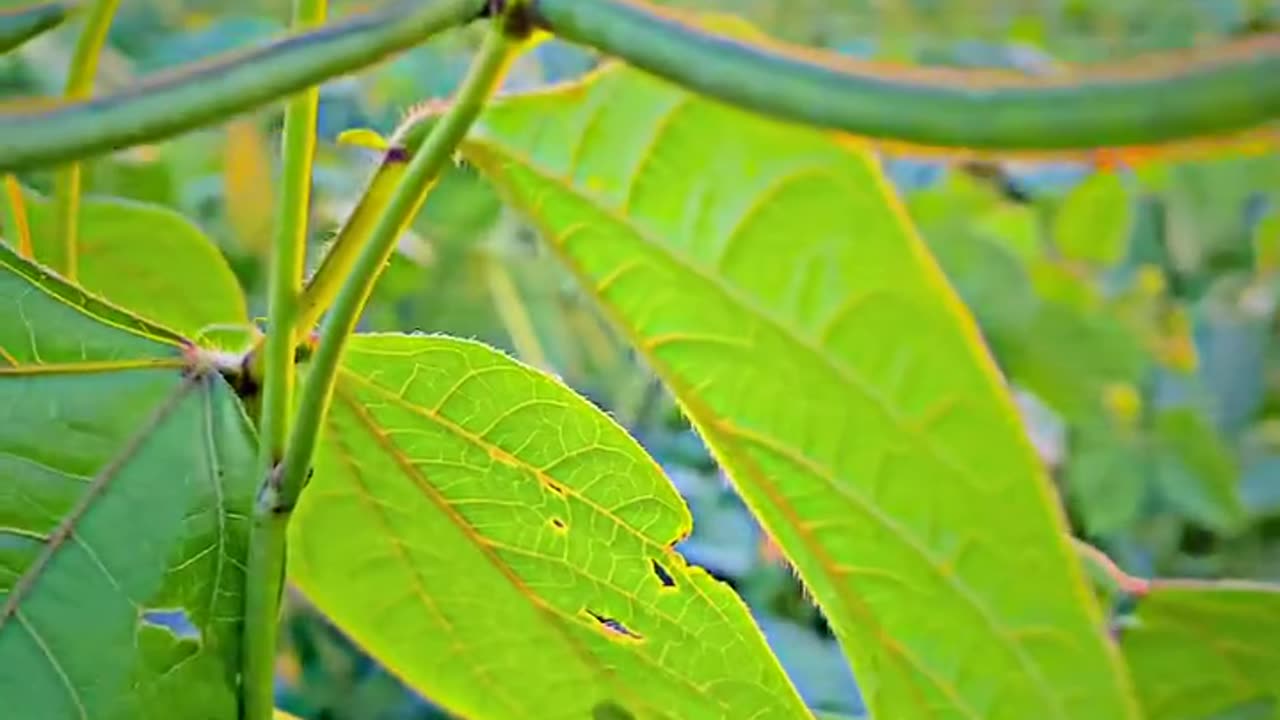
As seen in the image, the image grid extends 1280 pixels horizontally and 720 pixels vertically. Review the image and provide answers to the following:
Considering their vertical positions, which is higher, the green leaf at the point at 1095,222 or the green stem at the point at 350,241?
the green stem at the point at 350,241

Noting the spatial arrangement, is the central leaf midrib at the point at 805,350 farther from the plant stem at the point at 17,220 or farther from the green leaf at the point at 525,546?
the plant stem at the point at 17,220

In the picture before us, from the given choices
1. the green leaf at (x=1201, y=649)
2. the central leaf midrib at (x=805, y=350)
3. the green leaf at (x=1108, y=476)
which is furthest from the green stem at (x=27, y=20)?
the green leaf at (x=1108, y=476)

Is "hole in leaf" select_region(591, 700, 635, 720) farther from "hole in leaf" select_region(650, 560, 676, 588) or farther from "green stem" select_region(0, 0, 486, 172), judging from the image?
"green stem" select_region(0, 0, 486, 172)

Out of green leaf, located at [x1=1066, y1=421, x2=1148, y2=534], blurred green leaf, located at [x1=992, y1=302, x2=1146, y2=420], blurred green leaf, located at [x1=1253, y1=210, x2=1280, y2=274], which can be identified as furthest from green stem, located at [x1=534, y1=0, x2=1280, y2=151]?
blurred green leaf, located at [x1=1253, y1=210, x2=1280, y2=274]

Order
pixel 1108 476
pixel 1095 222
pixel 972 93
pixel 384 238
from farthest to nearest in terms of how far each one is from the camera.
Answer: pixel 1095 222 < pixel 1108 476 < pixel 384 238 < pixel 972 93

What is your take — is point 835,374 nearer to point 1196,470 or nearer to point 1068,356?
point 1068,356

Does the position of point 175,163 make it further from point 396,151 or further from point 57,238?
point 396,151

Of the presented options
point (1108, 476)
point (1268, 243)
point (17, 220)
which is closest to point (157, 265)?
point (17, 220)
